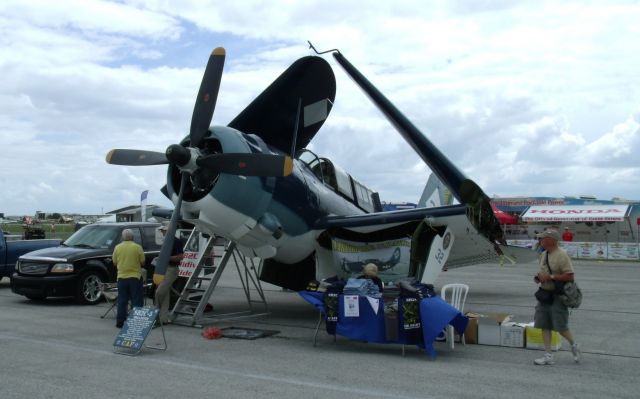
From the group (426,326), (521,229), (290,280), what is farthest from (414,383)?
(521,229)

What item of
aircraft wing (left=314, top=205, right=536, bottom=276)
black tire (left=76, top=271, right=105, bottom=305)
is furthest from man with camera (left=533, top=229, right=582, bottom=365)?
black tire (left=76, top=271, right=105, bottom=305)

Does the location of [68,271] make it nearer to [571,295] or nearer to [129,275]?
[129,275]

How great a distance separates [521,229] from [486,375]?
121 ft

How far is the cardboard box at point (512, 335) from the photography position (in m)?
8.12

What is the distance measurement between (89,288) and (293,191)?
5.71 metres

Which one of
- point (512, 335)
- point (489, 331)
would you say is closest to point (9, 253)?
point (489, 331)

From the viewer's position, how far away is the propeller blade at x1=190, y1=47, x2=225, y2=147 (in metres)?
9.01

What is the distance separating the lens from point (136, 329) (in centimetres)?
779

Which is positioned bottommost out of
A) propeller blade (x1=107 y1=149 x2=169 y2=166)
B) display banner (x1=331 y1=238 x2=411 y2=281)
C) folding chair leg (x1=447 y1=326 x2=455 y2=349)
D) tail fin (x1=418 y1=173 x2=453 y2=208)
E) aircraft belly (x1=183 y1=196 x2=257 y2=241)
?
folding chair leg (x1=447 y1=326 x2=455 y2=349)

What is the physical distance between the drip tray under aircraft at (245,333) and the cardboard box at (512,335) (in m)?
3.41

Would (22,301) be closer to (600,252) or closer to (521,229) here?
(600,252)

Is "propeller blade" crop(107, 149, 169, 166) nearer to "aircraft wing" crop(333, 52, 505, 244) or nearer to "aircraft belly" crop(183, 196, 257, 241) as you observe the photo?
"aircraft belly" crop(183, 196, 257, 241)

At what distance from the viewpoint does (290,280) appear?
39.3ft

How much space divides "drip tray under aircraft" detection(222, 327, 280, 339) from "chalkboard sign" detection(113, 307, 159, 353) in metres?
1.50
